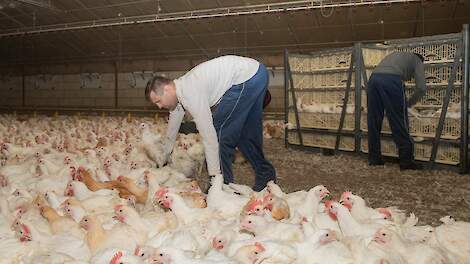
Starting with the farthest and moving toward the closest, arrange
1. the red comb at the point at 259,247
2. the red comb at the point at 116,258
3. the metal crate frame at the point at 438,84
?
the metal crate frame at the point at 438,84
the red comb at the point at 259,247
the red comb at the point at 116,258

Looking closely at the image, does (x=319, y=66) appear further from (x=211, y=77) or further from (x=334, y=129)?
(x=211, y=77)

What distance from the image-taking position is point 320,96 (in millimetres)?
8062

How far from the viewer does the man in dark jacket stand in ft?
19.4

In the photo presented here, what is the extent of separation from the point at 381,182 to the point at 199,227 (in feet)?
10.0

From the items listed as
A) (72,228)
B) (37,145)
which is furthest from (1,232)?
(37,145)

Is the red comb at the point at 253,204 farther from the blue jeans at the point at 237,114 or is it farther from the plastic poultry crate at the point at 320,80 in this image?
the plastic poultry crate at the point at 320,80

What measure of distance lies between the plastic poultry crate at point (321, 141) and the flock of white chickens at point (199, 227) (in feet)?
12.8

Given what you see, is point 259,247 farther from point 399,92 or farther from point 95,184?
point 399,92

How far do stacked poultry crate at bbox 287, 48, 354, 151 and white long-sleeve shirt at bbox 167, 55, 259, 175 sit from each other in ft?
12.2

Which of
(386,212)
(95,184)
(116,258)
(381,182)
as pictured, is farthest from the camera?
(381,182)

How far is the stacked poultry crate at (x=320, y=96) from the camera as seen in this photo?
7.51 meters

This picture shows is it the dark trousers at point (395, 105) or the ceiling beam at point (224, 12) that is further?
the ceiling beam at point (224, 12)

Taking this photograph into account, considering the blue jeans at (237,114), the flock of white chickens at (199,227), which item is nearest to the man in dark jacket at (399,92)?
the blue jeans at (237,114)

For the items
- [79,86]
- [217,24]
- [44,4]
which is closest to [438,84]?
[217,24]
